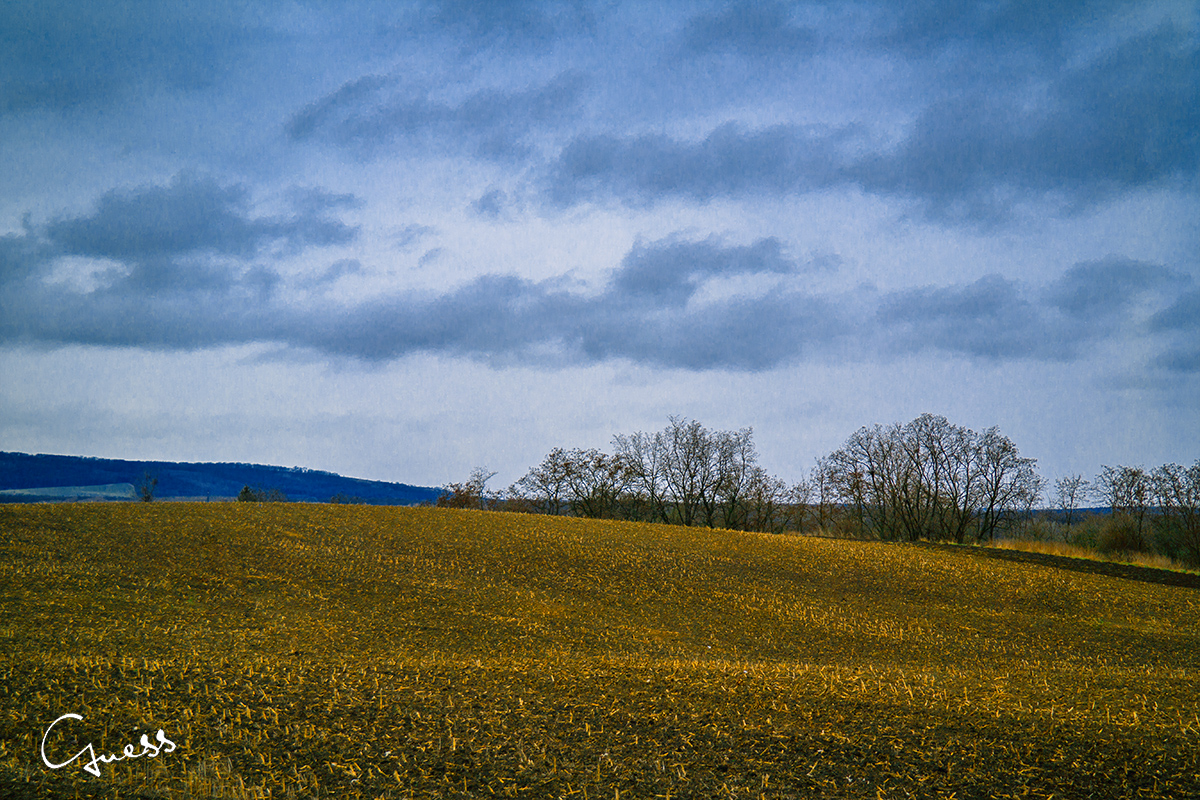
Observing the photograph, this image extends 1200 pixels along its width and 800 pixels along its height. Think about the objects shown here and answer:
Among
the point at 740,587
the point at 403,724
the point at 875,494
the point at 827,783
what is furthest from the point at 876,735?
the point at 875,494

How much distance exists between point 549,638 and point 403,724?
23.9 feet

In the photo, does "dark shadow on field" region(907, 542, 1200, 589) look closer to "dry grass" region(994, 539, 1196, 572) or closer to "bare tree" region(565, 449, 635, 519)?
"dry grass" region(994, 539, 1196, 572)

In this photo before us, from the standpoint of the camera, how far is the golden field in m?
7.29

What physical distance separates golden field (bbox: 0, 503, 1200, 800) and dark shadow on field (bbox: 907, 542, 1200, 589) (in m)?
2.60

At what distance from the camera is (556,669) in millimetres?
11570

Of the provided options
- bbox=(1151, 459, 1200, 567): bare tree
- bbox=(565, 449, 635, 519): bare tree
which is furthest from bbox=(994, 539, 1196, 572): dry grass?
bbox=(565, 449, 635, 519): bare tree
